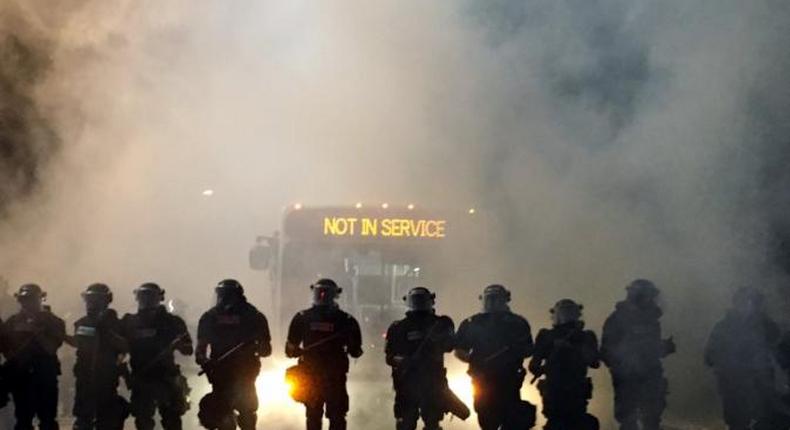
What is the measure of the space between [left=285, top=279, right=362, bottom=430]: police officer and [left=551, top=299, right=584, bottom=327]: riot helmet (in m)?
1.61

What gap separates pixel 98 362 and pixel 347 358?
2102 millimetres

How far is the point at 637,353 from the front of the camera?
9086 millimetres

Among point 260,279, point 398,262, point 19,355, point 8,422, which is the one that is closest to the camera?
point 19,355

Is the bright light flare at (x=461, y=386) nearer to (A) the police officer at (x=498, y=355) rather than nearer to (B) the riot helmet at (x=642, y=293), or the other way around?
(A) the police officer at (x=498, y=355)

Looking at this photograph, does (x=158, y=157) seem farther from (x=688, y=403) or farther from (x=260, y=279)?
(x=688, y=403)

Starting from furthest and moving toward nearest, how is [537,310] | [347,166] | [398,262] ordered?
[347,166] < [537,310] < [398,262]

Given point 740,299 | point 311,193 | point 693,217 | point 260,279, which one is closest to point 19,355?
point 740,299

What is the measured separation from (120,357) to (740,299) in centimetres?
526

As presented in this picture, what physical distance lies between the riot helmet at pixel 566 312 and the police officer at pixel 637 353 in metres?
0.55

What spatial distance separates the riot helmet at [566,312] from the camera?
8.62m

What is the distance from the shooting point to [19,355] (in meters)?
8.79

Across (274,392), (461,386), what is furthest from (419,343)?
(274,392)

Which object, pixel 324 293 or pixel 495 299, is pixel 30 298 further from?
pixel 495 299

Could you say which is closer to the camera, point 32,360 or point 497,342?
point 497,342
